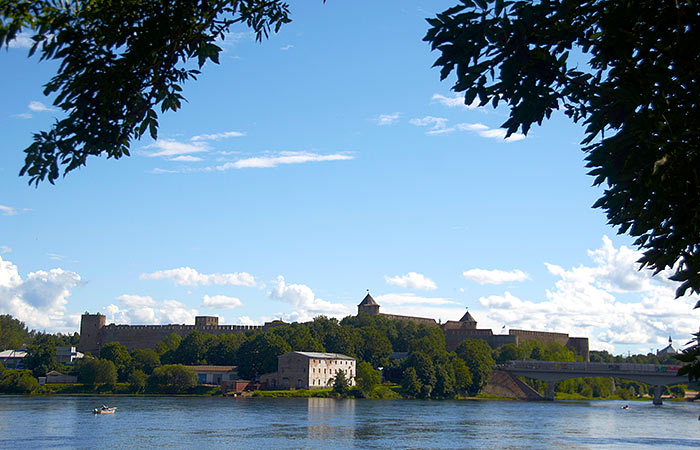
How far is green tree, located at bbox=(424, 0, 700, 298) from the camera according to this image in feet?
20.8

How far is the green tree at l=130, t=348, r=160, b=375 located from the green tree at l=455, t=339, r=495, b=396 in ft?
137

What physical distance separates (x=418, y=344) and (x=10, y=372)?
173 feet

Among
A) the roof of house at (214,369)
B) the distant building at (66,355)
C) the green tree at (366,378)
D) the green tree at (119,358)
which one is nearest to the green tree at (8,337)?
the distant building at (66,355)

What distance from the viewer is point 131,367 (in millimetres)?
97500

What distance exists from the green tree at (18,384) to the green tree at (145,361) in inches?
534

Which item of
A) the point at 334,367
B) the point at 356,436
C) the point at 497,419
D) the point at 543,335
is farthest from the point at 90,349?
the point at 356,436

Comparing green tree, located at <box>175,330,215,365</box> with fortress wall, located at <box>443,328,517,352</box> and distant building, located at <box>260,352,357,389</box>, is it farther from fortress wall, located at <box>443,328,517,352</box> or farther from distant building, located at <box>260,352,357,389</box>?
fortress wall, located at <box>443,328,517,352</box>

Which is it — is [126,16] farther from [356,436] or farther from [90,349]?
[90,349]

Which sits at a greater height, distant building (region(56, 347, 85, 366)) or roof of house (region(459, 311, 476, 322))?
roof of house (region(459, 311, 476, 322))

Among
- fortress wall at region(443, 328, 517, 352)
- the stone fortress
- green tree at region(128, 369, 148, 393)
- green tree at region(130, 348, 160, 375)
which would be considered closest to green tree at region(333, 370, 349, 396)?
green tree at region(128, 369, 148, 393)

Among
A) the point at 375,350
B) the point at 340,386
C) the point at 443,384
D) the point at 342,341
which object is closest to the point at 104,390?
the point at 340,386

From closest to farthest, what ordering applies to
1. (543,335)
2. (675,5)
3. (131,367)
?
(675,5), (131,367), (543,335)

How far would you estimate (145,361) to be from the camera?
100 m

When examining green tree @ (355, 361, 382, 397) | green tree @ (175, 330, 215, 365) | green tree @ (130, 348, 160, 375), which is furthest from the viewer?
green tree @ (175, 330, 215, 365)
